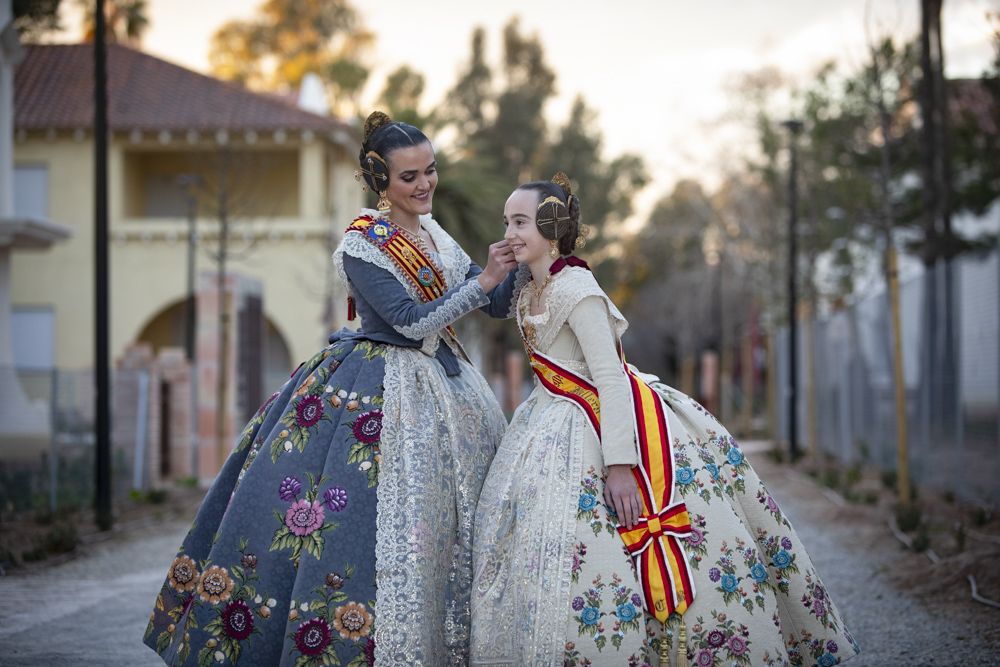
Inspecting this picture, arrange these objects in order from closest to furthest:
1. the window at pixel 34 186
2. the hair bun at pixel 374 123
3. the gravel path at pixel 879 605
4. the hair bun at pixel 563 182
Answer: the hair bun at pixel 563 182
the hair bun at pixel 374 123
the gravel path at pixel 879 605
the window at pixel 34 186

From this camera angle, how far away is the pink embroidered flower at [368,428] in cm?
434

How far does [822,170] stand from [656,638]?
21524 millimetres

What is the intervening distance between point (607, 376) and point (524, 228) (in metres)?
0.60

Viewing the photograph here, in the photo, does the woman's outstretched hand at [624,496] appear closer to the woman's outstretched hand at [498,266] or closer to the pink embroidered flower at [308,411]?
the woman's outstretched hand at [498,266]

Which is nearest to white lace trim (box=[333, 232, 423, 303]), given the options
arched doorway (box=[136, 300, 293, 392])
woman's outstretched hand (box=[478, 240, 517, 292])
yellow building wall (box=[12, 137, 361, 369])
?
woman's outstretched hand (box=[478, 240, 517, 292])

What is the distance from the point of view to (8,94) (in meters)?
14.7

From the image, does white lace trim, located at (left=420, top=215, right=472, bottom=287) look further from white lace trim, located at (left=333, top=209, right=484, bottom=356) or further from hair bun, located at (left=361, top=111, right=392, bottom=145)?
hair bun, located at (left=361, top=111, right=392, bottom=145)

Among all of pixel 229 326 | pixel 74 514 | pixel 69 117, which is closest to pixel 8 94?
pixel 229 326

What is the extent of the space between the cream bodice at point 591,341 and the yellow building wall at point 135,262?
2106cm

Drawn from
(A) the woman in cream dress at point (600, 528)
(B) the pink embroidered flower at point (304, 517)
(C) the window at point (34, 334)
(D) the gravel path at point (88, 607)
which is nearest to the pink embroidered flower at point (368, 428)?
(B) the pink embroidered flower at point (304, 517)

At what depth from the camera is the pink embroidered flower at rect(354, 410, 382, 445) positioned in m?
4.34

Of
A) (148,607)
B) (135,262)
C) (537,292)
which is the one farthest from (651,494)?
(135,262)

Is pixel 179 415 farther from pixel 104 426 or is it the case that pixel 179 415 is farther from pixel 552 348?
pixel 552 348

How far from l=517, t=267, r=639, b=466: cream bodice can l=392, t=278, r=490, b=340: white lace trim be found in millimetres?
210
